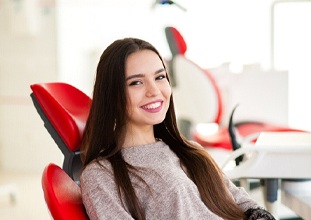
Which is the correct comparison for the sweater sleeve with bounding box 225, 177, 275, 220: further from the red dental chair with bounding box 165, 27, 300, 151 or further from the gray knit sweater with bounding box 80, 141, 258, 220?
the red dental chair with bounding box 165, 27, 300, 151

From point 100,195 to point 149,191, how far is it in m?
0.12

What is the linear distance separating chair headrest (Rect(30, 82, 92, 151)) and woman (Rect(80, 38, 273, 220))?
41 millimetres

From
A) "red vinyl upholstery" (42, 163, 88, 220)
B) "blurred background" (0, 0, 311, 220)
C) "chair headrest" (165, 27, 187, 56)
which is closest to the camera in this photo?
"red vinyl upholstery" (42, 163, 88, 220)

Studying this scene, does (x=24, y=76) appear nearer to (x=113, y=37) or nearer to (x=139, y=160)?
(x=113, y=37)

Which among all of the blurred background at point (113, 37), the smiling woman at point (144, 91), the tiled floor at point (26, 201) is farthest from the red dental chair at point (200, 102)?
the smiling woman at point (144, 91)

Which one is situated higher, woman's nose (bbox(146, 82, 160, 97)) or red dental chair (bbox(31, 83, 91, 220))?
woman's nose (bbox(146, 82, 160, 97))

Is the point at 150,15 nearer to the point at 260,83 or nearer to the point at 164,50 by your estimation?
A: the point at 164,50

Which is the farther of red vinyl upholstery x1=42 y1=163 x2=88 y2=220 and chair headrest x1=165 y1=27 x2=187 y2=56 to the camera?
chair headrest x1=165 y1=27 x2=187 y2=56

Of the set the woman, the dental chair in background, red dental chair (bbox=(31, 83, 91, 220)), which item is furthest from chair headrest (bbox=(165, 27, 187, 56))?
the woman

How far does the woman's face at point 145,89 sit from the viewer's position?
1.33 m

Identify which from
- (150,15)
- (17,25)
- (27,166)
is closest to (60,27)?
(17,25)

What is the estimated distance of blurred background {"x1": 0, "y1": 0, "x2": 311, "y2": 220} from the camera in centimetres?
405

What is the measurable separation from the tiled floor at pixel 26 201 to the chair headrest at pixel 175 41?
3.16 feet

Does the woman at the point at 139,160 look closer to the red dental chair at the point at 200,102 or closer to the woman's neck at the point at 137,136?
the woman's neck at the point at 137,136
